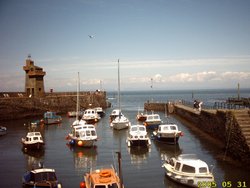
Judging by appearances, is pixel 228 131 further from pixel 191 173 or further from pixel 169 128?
pixel 191 173

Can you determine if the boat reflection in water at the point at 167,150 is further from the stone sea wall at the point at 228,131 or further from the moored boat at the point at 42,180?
the moored boat at the point at 42,180

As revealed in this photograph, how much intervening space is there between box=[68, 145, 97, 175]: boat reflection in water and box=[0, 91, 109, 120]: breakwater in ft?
134

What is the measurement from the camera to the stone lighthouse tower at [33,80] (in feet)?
294

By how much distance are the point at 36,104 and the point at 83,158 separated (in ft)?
175

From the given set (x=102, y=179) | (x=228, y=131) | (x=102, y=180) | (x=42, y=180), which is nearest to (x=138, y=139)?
(x=228, y=131)

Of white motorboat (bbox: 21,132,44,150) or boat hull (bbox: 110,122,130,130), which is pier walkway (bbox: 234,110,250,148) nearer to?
white motorboat (bbox: 21,132,44,150)

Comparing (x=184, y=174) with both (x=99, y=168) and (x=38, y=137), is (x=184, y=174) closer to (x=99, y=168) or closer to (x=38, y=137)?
(x=99, y=168)

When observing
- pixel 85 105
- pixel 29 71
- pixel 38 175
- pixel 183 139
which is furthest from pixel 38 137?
pixel 85 105

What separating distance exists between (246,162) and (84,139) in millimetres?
19881

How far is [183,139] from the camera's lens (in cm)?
4581

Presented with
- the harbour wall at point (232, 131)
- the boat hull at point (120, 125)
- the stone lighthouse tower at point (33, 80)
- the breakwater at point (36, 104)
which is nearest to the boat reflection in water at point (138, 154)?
the harbour wall at point (232, 131)

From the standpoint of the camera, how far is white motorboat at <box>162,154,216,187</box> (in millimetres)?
23353

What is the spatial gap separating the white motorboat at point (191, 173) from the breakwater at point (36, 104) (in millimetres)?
58771

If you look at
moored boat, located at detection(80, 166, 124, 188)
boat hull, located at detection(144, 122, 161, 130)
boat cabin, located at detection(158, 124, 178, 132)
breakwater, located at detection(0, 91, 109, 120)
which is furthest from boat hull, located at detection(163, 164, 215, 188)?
breakwater, located at detection(0, 91, 109, 120)
